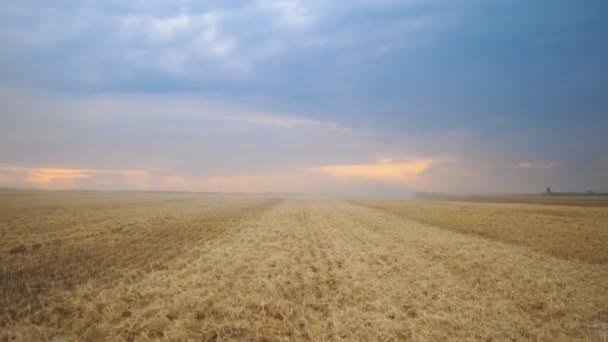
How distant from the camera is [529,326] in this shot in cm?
689

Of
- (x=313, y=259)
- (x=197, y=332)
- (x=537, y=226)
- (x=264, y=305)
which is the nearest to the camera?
(x=197, y=332)

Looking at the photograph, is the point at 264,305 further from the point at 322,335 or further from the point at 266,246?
the point at 266,246

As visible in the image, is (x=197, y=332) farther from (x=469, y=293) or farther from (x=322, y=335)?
(x=469, y=293)

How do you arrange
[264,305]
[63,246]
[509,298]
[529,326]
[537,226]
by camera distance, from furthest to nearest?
[537,226]
[63,246]
[509,298]
[264,305]
[529,326]

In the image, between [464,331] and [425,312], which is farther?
[425,312]

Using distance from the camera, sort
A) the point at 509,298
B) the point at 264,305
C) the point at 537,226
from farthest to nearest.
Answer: the point at 537,226
the point at 509,298
the point at 264,305

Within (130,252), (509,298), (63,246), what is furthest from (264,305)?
(63,246)

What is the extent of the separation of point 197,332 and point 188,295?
77.0 inches

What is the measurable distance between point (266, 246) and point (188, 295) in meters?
7.14

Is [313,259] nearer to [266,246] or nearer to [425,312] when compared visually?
[266,246]

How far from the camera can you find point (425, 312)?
7281 mm

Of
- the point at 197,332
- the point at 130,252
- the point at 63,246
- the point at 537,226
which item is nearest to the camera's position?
the point at 197,332

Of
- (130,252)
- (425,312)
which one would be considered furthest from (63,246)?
(425,312)

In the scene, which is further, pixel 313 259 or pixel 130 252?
pixel 130 252
